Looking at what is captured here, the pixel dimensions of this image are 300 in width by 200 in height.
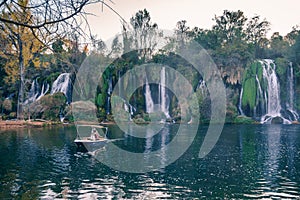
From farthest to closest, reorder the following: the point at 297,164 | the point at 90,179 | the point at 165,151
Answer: the point at 165,151, the point at 297,164, the point at 90,179

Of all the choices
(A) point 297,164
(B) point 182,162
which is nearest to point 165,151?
(B) point 182,162

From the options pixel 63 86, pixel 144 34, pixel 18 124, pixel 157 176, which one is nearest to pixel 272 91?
pixel 144 34

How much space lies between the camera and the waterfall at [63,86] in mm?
53688

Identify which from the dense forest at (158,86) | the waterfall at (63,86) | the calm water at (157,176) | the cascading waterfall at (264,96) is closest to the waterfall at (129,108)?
the dense forest at (158,86)

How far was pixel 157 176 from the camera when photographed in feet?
58.2

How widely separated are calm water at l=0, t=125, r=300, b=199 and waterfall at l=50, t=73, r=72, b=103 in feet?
88.1

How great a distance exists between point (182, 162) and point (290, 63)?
1753 inches

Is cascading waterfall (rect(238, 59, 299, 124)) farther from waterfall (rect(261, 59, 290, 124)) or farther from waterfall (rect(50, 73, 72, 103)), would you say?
waterfall (rect(50, 73, 72, 103))

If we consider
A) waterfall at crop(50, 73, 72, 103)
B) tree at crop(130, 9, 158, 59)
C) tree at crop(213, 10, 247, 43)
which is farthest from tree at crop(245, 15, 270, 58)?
waterfall at crop(50, 73, 72, 103)

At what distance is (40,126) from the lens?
45.0 metres

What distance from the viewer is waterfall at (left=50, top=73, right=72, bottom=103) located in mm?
53688

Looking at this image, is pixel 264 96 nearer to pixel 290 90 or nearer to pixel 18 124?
pixel 290 90

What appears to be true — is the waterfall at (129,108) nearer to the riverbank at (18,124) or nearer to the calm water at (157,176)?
the riverbank at (18,124)

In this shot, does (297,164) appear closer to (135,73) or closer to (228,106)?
(228,106)
